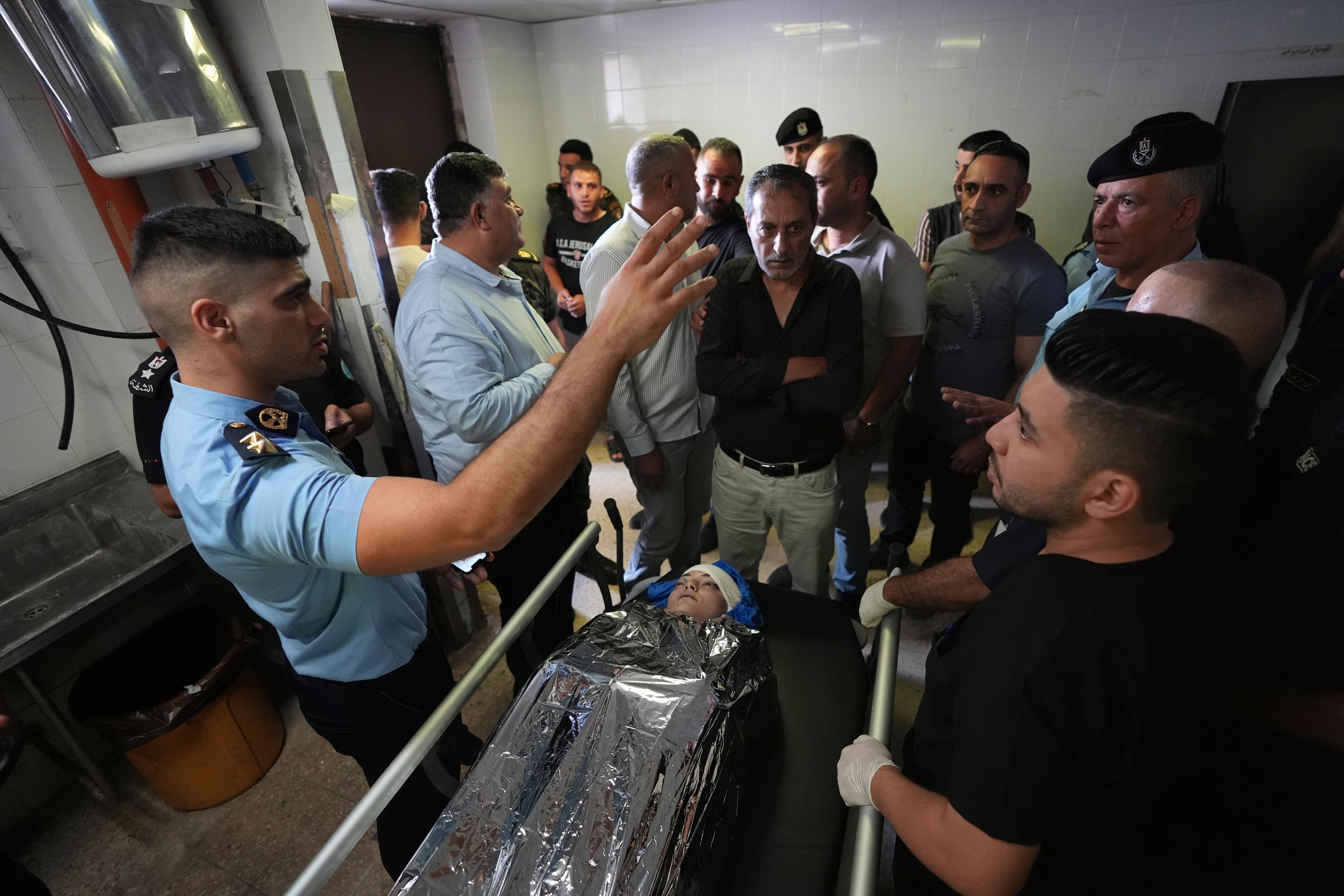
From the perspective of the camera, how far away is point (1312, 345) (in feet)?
4.52

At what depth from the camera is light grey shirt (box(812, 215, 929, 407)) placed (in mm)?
→ 2352

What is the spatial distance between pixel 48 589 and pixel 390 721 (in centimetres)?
159

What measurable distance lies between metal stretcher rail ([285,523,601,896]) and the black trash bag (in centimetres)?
100

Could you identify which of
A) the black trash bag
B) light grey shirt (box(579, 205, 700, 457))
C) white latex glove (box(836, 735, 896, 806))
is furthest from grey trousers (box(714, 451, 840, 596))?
the black trash bag

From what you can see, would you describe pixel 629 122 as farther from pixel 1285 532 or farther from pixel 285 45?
pixel 1285 532

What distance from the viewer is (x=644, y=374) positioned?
2.34 m

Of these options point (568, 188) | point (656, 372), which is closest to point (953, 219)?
point (656, 372)

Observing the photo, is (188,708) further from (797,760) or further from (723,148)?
(723,148)

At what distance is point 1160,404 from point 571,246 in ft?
12.9

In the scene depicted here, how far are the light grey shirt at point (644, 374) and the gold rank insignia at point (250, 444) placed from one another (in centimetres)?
130

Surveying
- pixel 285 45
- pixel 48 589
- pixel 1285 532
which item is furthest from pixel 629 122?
pixel 1285 532

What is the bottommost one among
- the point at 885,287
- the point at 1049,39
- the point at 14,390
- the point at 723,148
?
the point at 14,390

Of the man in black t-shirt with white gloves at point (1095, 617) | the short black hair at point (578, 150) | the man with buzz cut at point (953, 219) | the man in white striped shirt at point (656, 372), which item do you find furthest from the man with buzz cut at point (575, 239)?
the man in black t-shirt with white gloves at point (1095, 617)

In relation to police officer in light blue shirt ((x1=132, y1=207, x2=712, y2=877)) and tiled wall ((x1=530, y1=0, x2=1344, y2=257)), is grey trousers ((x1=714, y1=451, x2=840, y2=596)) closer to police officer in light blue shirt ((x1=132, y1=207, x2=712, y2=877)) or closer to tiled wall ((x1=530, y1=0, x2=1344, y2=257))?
police officer in light blue shirt ((x1=132, y1=207, x2=712, y2=877))
